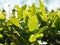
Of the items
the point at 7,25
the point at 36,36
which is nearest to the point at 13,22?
the point at 7,25

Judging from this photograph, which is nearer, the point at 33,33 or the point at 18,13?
the point at 33,33

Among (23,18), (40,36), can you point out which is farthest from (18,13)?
(40,36)

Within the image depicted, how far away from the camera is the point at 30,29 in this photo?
125 cm

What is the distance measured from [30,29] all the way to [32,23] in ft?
0.14

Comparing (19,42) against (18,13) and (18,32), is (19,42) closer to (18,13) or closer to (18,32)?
(18,32)

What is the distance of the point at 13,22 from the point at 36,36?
0.18m

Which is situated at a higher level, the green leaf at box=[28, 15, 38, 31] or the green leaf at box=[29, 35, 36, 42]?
the green leaf at box=[28, 15, 38, 31]

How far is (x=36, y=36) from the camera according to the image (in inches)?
47.9

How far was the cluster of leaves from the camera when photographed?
1.24m

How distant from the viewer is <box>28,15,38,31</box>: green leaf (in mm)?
1214

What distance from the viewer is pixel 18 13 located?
1405 mm

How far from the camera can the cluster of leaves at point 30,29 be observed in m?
1.24

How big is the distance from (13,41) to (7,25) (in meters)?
0.13

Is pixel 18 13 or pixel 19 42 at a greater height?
pixel 18 13
